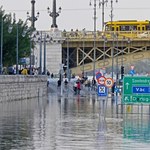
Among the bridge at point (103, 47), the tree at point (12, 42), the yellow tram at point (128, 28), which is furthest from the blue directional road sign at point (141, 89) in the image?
the yellow tram at point (128, 28)

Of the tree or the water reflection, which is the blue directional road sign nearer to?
the water reflection

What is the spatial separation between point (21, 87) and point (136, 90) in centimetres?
2450

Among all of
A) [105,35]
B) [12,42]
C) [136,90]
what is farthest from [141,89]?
[105,35]

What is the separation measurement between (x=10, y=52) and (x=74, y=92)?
338 inches

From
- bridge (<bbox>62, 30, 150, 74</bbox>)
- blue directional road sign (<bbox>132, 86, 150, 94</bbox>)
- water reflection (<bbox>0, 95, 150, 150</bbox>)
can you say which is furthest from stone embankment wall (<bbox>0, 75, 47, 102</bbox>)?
bridge (<bbox>62, 30, 150, 74</bbox>)

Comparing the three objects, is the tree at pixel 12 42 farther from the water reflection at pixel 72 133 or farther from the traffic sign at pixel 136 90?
the water reflection at pixel 72 133

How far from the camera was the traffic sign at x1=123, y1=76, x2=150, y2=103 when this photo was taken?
123ft

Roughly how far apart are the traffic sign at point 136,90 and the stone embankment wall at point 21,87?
16938 mm

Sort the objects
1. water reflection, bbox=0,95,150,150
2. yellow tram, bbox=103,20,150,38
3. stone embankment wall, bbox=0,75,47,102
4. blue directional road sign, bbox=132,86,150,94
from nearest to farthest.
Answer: water reflection, bbox=0,95,150,150, blue directional road sign, bbox=132,86,150,94, stone embankment wall, bbox=0,75,47,102, yellow tram, bbox=103,20,150,38

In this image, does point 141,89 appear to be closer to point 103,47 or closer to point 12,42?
point 12,42

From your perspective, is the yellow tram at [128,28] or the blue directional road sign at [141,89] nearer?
the blue directional road sign at [141,89]

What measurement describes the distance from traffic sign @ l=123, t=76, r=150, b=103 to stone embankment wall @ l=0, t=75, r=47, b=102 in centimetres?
1694

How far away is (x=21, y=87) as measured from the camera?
61688 millimetres

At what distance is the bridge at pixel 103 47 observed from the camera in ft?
361
